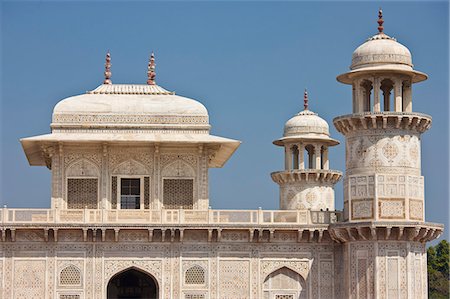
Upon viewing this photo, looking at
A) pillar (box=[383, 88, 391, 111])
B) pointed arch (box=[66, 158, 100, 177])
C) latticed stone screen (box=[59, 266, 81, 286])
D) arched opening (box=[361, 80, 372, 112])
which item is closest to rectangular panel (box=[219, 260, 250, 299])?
latticed stone screen (box=[59, 266, 81, 286])

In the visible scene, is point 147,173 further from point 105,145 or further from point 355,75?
point 355,75

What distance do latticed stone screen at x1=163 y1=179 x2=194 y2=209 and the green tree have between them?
32.0 m

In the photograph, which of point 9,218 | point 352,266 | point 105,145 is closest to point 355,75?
point 352,266

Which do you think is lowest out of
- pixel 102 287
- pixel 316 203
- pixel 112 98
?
pixel 102 287

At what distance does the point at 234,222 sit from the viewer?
1451 inches

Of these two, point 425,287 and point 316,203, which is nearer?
point 425,287

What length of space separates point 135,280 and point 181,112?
246 inches

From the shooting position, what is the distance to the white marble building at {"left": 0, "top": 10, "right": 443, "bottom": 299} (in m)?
35.4

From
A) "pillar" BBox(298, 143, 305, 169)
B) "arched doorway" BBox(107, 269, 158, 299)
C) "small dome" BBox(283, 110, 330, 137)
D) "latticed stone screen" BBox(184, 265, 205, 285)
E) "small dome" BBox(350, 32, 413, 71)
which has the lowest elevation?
"arched doorway" BBox(107, 269, 158, 299)

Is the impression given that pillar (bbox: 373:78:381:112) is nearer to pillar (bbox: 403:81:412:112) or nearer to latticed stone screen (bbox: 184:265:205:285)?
pillar (bbox: 403:81:412:112)

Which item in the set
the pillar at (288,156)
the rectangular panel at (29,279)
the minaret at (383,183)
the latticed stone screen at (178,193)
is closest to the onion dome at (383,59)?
the minaret at (383,183)

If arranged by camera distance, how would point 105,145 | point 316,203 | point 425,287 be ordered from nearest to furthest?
point 425,287 < point 105,145 < point 316,203

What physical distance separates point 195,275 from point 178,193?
3136 millimetres

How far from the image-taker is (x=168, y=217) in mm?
36875
